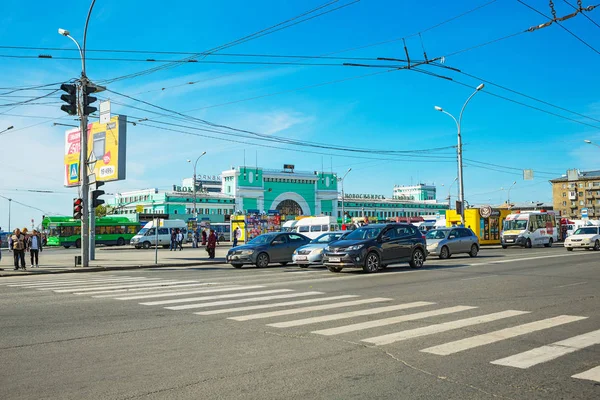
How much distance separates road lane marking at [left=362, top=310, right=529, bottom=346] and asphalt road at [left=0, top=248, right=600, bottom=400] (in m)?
0.03

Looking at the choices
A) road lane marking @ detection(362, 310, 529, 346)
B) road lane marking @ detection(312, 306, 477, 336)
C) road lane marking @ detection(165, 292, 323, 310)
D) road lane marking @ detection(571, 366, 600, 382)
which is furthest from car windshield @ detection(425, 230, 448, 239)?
road lane marking @ detection(571, 366, 600, 382)

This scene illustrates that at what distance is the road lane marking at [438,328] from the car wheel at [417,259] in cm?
1083

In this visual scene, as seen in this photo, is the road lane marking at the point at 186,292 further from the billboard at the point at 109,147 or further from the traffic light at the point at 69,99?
the billboard at the point at 109,147

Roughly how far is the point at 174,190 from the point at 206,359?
Answer: 343ft

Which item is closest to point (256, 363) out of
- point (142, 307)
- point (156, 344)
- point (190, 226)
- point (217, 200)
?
point (156, 344)

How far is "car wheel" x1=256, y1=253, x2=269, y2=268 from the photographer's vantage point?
2407 centimetres

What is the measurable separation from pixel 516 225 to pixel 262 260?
2546 cm

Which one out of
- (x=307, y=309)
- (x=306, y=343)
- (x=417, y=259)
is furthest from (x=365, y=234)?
(x=306, y=343)

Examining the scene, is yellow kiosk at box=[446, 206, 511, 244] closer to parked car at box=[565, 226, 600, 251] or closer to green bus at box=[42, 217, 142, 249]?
parked car at box=[565, 226, 600, 251]

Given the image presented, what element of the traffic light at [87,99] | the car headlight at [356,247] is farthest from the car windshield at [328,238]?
the traffic light at [87,99]

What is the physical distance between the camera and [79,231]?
59062 mm

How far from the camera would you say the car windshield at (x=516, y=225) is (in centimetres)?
4178

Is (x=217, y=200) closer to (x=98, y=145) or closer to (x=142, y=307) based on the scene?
(x=98, y=145)

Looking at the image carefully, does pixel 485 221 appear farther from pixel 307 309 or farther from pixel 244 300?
pixel 307 309
